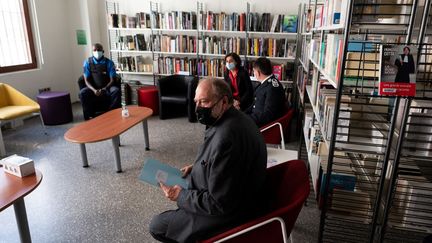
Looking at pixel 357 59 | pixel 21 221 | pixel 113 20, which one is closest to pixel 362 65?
pixel 357 59

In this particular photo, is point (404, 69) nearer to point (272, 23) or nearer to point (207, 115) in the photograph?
point (207, 115)

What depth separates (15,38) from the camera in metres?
5.21

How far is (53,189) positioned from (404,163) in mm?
3033

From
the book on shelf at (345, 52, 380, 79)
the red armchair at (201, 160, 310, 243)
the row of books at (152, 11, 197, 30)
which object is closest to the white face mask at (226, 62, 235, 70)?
the row of books at (152, 11, 197, 30)

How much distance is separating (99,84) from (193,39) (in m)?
1.89

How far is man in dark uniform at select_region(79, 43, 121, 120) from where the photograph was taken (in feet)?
17.1

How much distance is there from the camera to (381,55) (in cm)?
138

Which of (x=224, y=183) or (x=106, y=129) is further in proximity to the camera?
(x=106, y=129)

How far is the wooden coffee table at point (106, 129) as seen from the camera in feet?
10.0

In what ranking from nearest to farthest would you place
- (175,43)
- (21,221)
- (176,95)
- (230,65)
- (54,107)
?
(21,221) < (230,65) < (54,107) < (176,95) < (175,43)

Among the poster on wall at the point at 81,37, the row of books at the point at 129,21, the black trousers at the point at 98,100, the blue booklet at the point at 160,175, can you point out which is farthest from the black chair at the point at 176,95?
the blue booklet at the point at 160,175

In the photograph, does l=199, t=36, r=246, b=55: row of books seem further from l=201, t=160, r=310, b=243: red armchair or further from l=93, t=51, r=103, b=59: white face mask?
l=201, t=160, r=310, b=243: red armchair

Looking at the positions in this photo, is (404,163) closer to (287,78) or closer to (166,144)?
(166,144)

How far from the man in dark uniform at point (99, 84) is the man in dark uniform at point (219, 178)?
3.98 m
